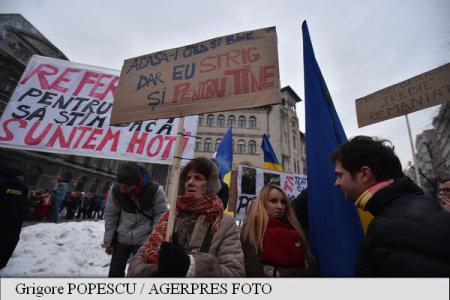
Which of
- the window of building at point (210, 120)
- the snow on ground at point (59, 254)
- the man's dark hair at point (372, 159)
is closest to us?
the man's dark hair at point (372, 159)

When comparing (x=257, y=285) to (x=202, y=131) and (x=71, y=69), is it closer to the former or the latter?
(x=71, y=69)

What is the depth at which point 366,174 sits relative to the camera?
4.49 ft

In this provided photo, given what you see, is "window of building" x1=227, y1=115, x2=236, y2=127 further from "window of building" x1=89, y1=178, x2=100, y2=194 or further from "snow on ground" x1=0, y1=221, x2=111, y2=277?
"snow on ground" x1=0, y1=221, x2=111, y2=277

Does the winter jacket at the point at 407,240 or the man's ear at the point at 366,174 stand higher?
the man's ear at the point at 366,174

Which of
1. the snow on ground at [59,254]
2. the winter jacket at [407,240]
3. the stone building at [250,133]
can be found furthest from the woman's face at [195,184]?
the stone building at [250,133]

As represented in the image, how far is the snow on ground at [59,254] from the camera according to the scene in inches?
161

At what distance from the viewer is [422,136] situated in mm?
47000

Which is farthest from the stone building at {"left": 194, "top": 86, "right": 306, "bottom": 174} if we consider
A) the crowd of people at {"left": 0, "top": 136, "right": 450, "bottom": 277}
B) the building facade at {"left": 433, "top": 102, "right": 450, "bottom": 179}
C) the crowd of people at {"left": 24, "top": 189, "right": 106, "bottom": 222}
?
the crowd of people at {"left": 0, "top": 136, "right": 450, "bottom": 277}

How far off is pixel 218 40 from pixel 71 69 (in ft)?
9.15

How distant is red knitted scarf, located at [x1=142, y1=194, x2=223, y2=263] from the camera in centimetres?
148

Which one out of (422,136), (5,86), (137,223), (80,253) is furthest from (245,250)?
(422,136)

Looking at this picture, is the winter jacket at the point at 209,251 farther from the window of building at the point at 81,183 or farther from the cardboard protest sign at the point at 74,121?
the window of building at the point at 81,183

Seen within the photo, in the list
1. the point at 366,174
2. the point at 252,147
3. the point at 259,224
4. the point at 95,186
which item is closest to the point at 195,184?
the point at 259,224

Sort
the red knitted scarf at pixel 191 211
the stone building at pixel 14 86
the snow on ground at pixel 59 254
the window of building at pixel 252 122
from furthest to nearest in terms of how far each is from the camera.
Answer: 1. the window of building at pixel 252 122
2. the stone building at pixel 14 86
3. the snow on ground at pixel 59 254
4. the red knitted scarf at pixel 191 211
